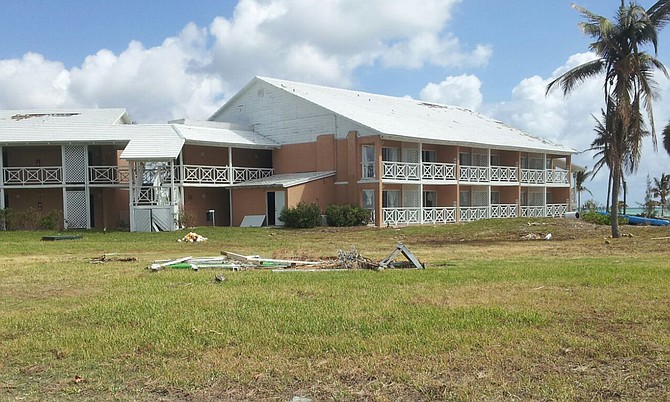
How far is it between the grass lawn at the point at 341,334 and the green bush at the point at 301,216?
60.0 feet

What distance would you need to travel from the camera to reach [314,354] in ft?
22.4

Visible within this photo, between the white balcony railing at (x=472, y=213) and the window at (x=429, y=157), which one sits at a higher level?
the window at (x=429, y=157)

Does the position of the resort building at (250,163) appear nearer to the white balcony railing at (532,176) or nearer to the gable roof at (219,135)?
the gable roof at (219,135)

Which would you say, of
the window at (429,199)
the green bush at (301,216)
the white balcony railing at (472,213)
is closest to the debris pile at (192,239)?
the green bush at (301,216)

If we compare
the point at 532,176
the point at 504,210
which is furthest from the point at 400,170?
the point at 532,176

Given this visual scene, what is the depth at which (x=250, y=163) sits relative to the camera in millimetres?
39031

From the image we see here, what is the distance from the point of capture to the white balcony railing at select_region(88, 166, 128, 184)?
34750mm

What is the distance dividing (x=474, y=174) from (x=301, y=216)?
12898mm

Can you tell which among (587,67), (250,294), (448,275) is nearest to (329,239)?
(587,67)

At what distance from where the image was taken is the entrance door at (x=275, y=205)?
3431 cm

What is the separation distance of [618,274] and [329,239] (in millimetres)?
15382

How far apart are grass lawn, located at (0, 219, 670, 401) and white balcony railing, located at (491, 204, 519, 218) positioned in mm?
27985

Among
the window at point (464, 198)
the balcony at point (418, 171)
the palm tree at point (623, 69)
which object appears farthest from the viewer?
the window at point (464, 198)

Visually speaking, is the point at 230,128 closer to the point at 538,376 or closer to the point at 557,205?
the point at 557,205
